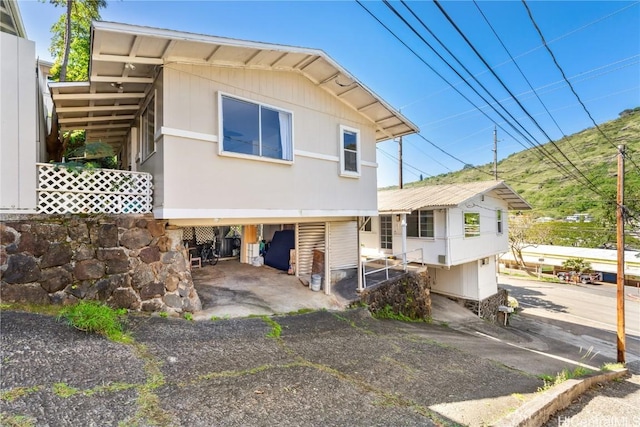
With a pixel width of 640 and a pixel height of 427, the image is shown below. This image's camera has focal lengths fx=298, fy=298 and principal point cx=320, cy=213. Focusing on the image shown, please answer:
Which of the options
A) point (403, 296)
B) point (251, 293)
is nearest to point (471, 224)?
point (403, 296)

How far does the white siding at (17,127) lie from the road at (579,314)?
61.8ft

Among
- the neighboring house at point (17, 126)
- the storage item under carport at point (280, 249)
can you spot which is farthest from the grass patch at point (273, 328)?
the neighboring house at point (17, 126)

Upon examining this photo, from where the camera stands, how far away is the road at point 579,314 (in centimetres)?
1415

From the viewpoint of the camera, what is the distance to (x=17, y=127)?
4.98 m

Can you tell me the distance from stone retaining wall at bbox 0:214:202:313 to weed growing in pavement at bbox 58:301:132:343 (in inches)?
17.7

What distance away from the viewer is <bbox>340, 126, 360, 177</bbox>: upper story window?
859 cm

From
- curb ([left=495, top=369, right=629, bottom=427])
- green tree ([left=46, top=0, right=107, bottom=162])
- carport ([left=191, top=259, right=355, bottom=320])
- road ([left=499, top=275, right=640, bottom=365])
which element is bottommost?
road ([left=499, top=275, right=640, bottom=365])

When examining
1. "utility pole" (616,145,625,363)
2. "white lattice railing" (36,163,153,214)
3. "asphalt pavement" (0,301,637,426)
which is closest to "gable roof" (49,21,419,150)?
"white lattice railing" (36,163,153,214)

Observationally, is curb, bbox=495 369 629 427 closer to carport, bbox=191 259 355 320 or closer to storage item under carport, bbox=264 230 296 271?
carport, bbox=191 259 355 320

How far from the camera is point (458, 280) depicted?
1605 cm

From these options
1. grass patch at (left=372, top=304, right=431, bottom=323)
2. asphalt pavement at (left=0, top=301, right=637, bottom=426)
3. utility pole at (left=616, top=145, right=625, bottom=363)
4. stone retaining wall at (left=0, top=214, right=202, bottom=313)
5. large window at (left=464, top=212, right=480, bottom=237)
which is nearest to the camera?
asphalt pavement at (left=0, top=301, right=637, bottom=426)

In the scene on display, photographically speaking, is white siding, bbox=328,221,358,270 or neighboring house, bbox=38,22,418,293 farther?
white siding, bbox=328,221,358,270

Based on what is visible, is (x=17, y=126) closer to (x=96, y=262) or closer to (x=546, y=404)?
(x=96, y=262)

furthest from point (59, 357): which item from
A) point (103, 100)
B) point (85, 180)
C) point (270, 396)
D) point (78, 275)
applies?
point (103, 100)
